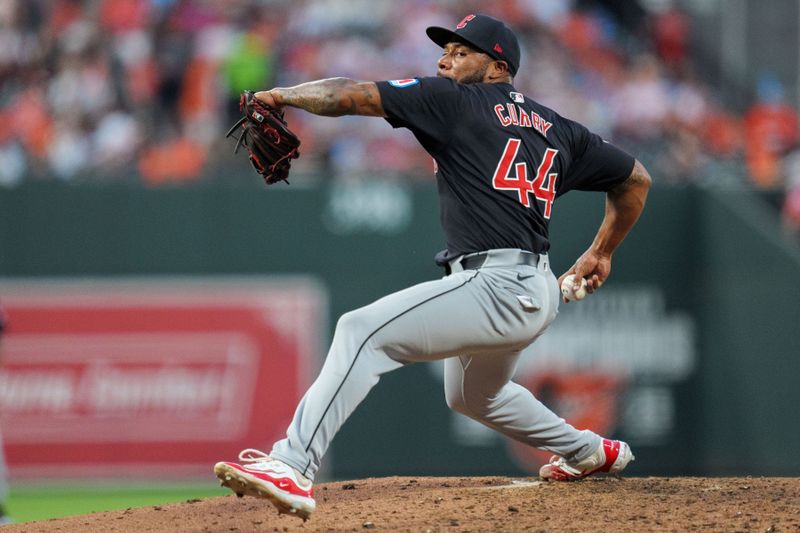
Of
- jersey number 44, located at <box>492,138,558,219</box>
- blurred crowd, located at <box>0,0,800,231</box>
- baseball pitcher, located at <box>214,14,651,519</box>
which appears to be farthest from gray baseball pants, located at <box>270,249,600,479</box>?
blurred crowd, located at <box>0,0,800,231</box>

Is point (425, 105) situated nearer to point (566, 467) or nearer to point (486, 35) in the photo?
point (486, 35)

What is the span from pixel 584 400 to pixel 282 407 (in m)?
2.35

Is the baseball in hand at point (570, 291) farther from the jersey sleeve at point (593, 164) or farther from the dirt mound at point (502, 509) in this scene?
the dirt mound at point (502, 509)

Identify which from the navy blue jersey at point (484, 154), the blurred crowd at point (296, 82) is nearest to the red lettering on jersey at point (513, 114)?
the navy blue jersey at point (484, 154)

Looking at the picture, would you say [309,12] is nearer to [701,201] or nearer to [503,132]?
[701,201]

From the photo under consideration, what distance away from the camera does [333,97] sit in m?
4.41

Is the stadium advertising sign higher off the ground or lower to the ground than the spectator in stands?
lower

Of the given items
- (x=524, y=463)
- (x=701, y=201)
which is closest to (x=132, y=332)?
(x=524, y=463)

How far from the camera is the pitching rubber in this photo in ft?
13.8

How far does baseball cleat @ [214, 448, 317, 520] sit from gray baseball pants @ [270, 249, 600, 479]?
0.05 meters

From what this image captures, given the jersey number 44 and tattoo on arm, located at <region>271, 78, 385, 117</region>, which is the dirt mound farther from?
tattoo on arm, located at <region>271, 78, 385, 117</region>

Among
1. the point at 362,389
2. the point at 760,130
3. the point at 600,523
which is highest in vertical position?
the point at 760,130

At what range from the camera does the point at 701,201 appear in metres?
9.67

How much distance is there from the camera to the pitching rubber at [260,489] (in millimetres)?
4215
